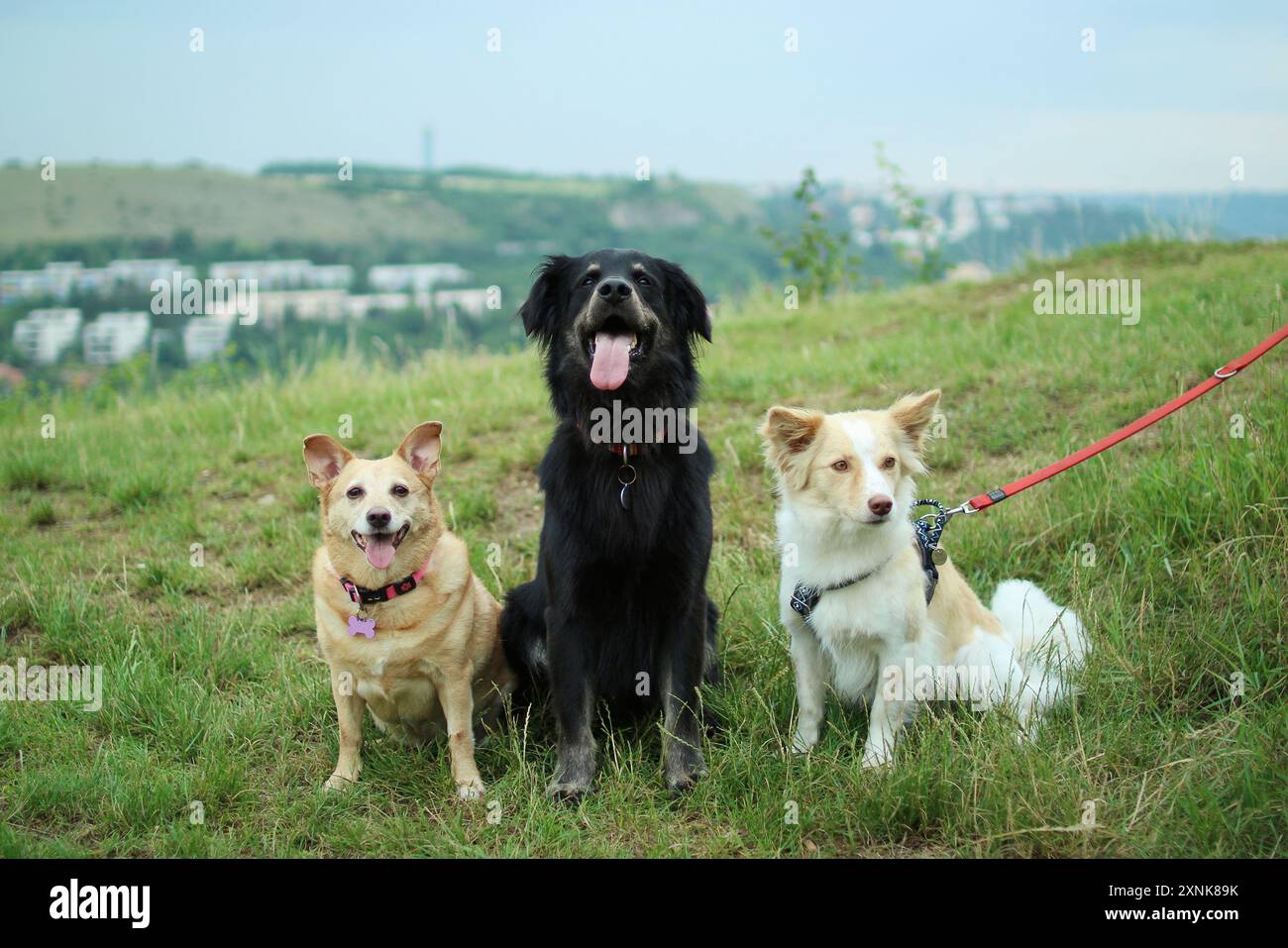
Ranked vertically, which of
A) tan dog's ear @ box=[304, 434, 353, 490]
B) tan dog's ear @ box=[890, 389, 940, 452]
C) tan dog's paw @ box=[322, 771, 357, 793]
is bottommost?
tan dog's paw @ box=[322, 771, 357, 793]

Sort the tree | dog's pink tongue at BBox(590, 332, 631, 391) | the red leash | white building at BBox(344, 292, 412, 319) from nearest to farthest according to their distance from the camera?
dog's pink tongue at BBox(590, 332, 631, 391) → the red leash → the tree → white building at BBox(344, 292, 412, 319)

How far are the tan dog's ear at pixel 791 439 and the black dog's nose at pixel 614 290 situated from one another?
685 millimetres

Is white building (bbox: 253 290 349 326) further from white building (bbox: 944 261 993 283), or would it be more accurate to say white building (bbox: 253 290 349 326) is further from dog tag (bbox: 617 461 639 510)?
dog tag (bbox: 617 461 639 510)

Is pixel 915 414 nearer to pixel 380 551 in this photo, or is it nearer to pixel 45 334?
pixel 380 551

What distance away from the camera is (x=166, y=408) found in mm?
7938

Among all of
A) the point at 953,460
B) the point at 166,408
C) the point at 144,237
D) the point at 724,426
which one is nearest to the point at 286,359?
the point at 166,408

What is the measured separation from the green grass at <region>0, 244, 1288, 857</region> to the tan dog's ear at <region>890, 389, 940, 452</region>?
102 centimetres

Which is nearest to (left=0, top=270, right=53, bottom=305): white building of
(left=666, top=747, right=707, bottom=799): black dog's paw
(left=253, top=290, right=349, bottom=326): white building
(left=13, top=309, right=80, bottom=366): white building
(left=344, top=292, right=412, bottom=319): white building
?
(left=13, top=309, right=80, bottom=366): white building

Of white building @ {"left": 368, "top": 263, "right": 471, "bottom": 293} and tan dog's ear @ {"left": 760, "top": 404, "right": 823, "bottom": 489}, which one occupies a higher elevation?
white building @ {"left": 368, "top": 263, "right": 471, "bottom": 293}

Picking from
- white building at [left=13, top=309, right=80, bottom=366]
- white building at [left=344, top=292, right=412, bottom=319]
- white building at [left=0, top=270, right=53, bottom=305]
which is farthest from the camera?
white building at [left=344, top=292, right=412, bottom=319]

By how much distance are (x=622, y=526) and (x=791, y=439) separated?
2.26 ft

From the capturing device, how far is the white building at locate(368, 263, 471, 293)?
19.5m
